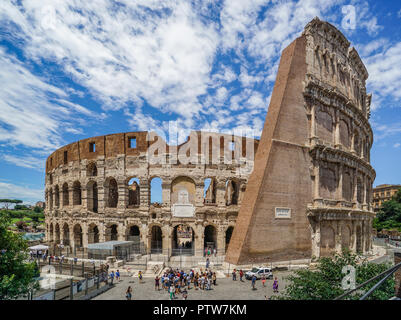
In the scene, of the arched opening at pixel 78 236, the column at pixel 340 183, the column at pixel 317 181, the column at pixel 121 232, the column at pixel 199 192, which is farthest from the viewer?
the arched opening at pixel 78 236

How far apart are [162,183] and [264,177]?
1243 centimetres

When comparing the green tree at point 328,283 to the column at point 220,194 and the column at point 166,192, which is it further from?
the column at point 166,192

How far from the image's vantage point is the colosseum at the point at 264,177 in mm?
22312

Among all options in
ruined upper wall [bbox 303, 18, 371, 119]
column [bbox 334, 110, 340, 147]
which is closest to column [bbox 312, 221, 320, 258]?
column [bbox 334, 110, 340, 147]

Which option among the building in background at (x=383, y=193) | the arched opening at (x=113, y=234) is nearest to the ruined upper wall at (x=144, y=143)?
the arched opening at (x=113, y=234)

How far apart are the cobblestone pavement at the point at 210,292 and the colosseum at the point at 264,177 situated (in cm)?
250

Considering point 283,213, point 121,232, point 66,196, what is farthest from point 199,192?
point 66,196

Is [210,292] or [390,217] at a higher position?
[210,292]

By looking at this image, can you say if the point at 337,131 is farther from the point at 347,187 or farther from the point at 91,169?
the point at 91,169

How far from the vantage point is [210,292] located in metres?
17.0

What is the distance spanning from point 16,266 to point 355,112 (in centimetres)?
3745

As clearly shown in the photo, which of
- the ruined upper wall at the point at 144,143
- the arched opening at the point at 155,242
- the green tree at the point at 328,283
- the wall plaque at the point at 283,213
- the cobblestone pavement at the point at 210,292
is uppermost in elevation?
the ruined upper wall at the point at 144,143

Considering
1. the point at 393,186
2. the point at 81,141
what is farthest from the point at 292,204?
the point at 393,186
